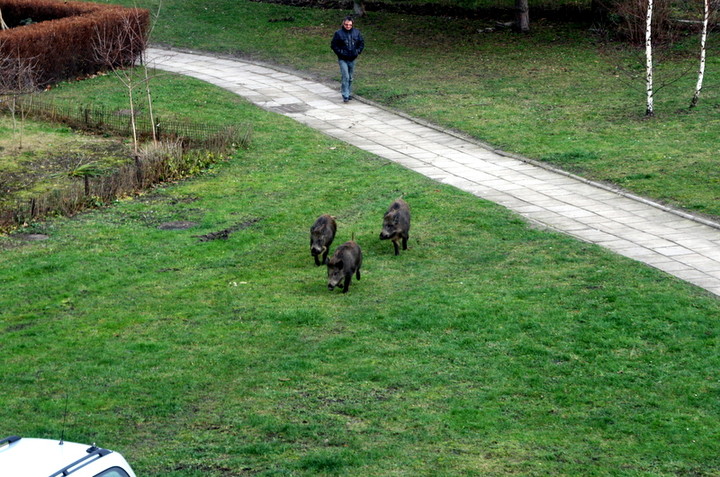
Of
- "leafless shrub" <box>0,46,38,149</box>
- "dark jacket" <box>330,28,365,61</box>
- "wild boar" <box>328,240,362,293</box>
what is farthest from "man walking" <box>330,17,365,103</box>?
"wild boar" <box>328,240,362,293</box>

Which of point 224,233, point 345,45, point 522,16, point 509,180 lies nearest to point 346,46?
point 345,45

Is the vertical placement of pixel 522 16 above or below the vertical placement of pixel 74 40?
above

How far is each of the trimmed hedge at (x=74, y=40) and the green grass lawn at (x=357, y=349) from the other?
1168 centimetres

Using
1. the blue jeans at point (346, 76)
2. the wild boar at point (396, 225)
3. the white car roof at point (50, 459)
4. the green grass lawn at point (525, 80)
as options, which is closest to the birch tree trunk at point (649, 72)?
the green grass lawn at point (525, 80)

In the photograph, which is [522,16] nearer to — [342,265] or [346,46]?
[346,46]

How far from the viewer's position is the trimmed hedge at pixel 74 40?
26.3 metres

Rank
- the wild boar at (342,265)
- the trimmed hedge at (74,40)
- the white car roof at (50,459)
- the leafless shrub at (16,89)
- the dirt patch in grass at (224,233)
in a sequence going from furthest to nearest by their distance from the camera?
the trimmed hedge at (74,40), the leafless shrub at (16,89), the dirt patch in grass at (224,233), the wild boar at (342,265), the white car roof at (50,459)

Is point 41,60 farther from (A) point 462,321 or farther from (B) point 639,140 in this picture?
(A) point 462,321

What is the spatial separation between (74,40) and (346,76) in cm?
936

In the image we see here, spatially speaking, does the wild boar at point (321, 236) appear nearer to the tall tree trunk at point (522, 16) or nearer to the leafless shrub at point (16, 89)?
the leafless shrub at point (16, 89)

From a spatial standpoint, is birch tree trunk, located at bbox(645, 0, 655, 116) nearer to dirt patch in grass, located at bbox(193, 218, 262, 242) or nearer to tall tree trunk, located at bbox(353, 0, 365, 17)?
dirt patch in grass, located at bbox(193, 218, 262, 242)

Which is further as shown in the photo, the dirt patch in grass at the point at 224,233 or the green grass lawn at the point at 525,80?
the green grass lawn at the point at 525,80

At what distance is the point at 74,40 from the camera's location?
2866 centimetres

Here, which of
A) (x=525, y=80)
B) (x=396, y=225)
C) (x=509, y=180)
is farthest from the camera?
(x=525, y=80)
